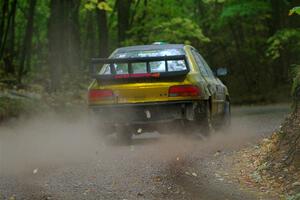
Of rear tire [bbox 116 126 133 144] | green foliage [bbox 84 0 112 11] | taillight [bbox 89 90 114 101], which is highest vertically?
green foliage [bbox 84 0 112 11]

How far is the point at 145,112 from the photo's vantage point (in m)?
11.7

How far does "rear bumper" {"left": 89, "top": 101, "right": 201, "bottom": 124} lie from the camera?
11688 millimetres

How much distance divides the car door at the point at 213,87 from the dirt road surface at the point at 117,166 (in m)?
0.60

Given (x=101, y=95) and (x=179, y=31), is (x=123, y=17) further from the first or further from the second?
(x=101, y=95)

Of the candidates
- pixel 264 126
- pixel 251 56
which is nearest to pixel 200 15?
pixel 251 56

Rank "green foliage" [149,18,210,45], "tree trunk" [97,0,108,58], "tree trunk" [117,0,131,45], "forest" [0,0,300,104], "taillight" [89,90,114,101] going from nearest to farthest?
"taillight" [89,90,114,101] < "green foliage" [149,18,210,45] < "forest" [0,0,300,104] < "tree trunk" [97,0,108,58] < "tree trunk" [117,0,131,45]

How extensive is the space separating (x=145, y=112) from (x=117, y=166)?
2.37 meters

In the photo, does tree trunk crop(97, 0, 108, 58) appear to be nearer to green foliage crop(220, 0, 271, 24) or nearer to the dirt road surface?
green foliage crop(220, 0, 271, 24)

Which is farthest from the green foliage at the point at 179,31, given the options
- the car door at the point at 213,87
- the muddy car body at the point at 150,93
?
the muddy car body at the point at 150,93

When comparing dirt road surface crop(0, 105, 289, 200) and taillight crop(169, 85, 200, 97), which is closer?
dirt road surface crop(0, 105, 289, 200)

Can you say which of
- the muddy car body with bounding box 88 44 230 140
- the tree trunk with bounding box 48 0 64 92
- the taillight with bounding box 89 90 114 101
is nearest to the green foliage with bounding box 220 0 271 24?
the tree trunk with bounding box 48 0 64 92

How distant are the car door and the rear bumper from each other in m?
1.04

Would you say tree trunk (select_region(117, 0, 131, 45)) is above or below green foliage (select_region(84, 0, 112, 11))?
below

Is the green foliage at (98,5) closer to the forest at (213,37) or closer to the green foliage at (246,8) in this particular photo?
the forest at (213,37)
